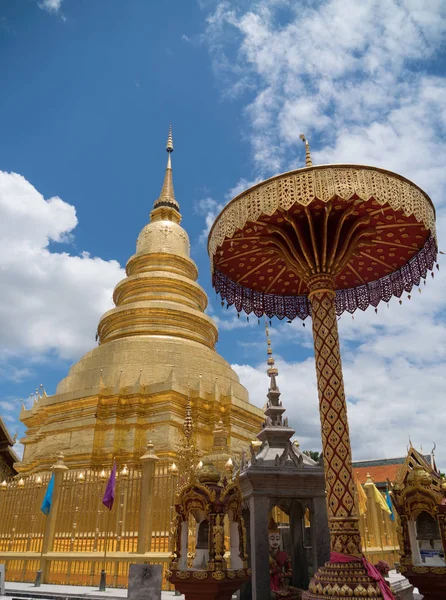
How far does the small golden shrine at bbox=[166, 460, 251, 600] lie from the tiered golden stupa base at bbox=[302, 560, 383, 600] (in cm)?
90

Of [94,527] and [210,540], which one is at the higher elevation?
[94,527]

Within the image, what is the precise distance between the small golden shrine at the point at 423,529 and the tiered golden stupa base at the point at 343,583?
177 cm

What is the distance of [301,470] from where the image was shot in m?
7.15

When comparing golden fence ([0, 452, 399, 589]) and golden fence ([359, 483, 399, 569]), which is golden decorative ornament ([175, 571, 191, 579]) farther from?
golden fence ([359, 483, 399, 569])

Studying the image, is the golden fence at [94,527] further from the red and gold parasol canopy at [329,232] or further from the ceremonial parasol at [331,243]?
the red and gold parasol canopy at [329,232]

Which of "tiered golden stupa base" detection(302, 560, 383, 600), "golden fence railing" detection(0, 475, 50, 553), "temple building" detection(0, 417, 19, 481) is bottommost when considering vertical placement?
"tiered golden stupa base" detection(302, 560, 383, 600)

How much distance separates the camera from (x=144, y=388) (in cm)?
1906

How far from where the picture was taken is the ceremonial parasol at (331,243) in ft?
19.8

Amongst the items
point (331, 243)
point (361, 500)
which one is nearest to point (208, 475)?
point (331, 243)

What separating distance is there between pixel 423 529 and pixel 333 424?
278 centimetres

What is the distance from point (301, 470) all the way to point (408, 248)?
13.4ft

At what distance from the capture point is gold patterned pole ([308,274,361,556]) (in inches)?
227

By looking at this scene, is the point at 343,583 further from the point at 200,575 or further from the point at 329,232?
the point at 329,232

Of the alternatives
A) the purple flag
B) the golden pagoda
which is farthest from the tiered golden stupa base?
the golden pagoda
